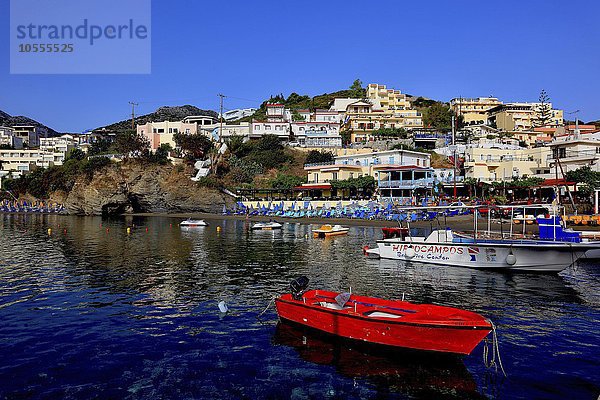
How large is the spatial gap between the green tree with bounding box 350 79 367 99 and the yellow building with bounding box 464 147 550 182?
68.5m

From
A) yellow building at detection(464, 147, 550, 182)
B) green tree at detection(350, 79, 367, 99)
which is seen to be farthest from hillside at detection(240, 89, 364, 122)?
yellow building at detection(464, 147, 550, 182)

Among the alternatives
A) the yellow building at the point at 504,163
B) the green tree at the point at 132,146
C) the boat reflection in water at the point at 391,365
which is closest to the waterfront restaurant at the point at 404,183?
the yellow building at the point at 504,163

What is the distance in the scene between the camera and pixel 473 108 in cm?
13762

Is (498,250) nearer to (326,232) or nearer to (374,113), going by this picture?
(326,232)

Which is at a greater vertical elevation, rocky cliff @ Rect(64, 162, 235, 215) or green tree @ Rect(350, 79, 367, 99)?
green tree @ Rect(350, 79, 367, 99)

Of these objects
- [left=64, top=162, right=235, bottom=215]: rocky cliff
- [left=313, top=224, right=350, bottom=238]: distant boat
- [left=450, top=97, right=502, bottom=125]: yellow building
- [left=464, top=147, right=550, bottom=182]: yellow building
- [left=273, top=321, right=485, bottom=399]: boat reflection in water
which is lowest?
[left=273, top=321, right=485, bottom=399]: boat reflection in water

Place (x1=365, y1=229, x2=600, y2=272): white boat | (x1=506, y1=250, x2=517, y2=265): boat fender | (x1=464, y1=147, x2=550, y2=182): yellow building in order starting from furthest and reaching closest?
(x1=464, y1=147, x2=550, y2=182): yellow building < (x1=506, y1=250, x2=517, y2=265): boat fender < (x1=365, y1=229, x2=600, y2=272): white boat

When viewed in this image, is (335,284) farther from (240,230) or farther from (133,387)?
(240,230)

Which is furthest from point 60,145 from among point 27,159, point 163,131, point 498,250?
point 498,250

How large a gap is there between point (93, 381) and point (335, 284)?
1511cm

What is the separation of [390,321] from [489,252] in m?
17.3

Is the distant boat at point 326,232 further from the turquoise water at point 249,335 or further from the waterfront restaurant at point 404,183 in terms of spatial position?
the waterfront restaurant at point 404,183

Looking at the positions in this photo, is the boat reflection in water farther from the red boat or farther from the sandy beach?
the sandy beach

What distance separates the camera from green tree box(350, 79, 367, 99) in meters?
150
